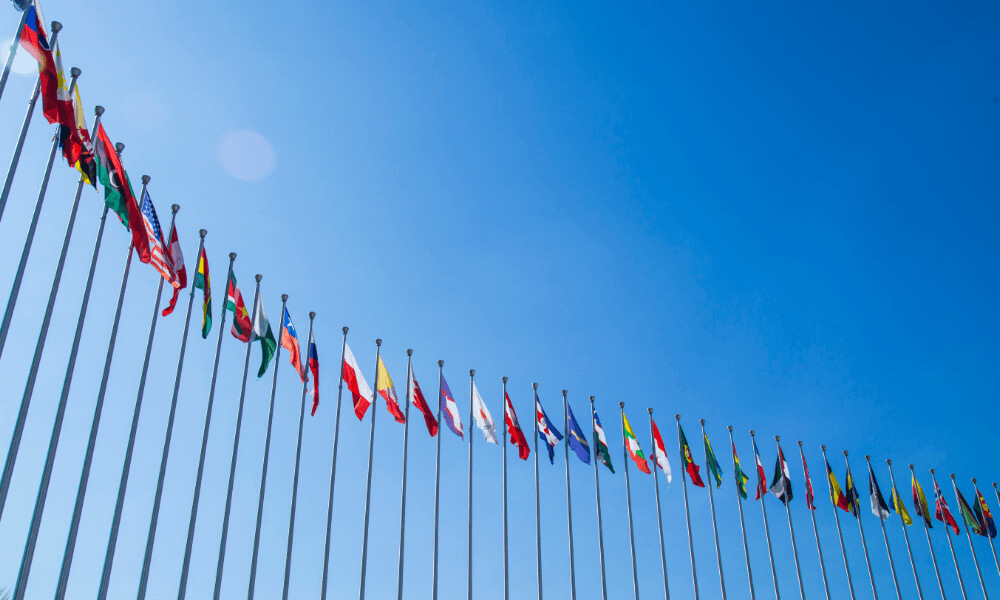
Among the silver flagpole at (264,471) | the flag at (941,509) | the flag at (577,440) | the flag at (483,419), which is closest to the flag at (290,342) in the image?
the silver flagpole at (264,471)

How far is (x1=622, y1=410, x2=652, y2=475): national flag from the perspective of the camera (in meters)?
26.2

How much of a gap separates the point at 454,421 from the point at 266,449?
6.18 metres

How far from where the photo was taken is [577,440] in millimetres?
25828

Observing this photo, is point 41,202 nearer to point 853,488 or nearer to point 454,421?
point 454,421

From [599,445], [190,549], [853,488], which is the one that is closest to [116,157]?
[190,549]

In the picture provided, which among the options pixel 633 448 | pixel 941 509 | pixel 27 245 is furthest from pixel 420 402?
pixel 941 509

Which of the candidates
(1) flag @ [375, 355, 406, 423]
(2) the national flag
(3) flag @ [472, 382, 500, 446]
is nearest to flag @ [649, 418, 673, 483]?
(2) the national flag

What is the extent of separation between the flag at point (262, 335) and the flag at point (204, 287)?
1.31m

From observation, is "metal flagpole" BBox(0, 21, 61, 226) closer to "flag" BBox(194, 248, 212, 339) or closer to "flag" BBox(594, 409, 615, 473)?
"flag" BBox(194, 248, 212, 339)

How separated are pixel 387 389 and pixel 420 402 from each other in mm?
1051

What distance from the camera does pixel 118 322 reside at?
52.9 feet

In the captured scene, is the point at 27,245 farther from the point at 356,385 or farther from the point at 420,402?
the point at 420,402

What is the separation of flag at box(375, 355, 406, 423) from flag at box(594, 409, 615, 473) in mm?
7203

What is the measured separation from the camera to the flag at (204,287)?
1811 centimetres
